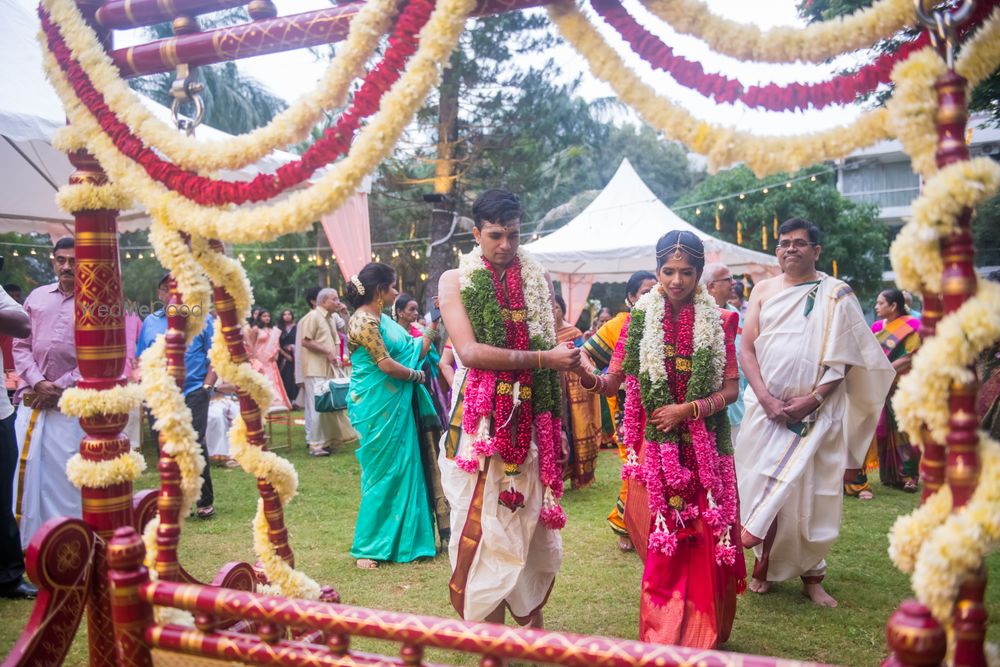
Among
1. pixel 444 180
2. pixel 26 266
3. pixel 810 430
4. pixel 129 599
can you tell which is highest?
pixel 444 180

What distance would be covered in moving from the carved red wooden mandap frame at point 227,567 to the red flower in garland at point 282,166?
7.3 inches

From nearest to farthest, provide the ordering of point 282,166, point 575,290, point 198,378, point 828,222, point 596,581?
1. point 282,166
2. point 596,581
3. point 198,378
4. point 575,290
5. point 828,222

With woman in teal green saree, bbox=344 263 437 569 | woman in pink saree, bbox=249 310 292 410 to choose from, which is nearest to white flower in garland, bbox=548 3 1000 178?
woman in teal green saree, bbox=344 263 437 569

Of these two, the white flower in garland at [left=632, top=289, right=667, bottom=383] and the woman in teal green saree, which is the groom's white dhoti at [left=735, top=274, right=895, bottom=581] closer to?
the white flower in garland at [left=632, top=289, right=667, bottom=383]

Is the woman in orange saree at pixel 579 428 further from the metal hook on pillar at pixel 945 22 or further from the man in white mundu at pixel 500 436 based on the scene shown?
the metal hook on pillar at pixel 945 22

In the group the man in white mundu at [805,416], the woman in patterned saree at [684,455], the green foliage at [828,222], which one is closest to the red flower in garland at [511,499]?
the woman in patterned saree at [684,455]

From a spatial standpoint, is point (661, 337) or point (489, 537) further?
point (661, 337)

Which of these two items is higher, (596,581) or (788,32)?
(788,32)

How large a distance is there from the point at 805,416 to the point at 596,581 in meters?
1.56

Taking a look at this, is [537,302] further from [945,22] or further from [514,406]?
[945,22]

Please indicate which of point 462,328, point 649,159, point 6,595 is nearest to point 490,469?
point 462,328

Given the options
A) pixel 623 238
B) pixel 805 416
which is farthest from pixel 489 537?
pixel 623 238

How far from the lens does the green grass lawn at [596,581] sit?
3.86m

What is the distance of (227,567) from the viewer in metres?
2.95
